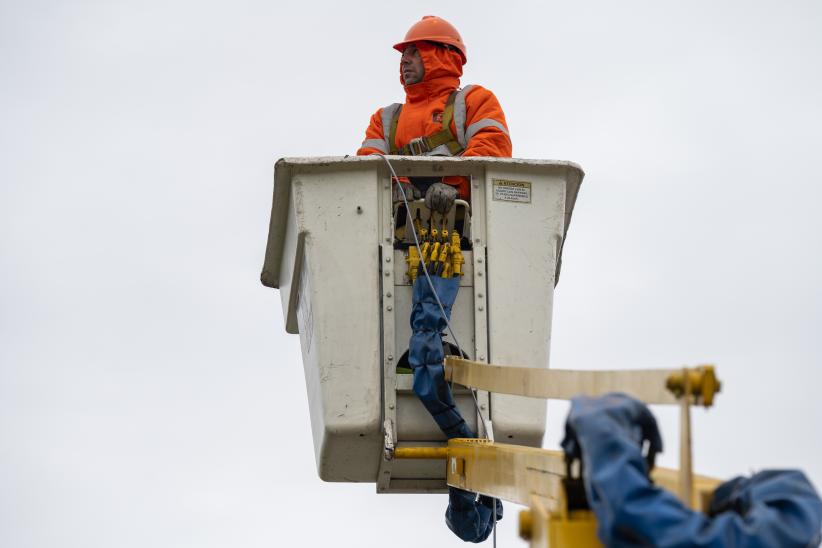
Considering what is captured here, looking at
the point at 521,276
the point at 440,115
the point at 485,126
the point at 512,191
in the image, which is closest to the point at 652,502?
the point at 521,276

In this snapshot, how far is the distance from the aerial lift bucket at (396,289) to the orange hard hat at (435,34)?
48.5 inches

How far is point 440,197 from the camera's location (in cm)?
718

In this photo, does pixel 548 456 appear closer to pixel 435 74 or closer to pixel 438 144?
pixel 438 144

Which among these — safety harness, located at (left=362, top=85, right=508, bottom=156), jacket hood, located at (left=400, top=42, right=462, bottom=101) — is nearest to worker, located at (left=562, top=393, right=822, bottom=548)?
safety harness, located at (left=362, top=85, right=508, bottom=156)

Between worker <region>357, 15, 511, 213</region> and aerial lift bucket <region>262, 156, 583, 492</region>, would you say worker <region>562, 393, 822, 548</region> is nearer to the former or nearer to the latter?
aerial lift bucket <region>262, 156, 583, 492</region>

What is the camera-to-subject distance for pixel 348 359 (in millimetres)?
7148

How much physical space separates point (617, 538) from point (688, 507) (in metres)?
0.18

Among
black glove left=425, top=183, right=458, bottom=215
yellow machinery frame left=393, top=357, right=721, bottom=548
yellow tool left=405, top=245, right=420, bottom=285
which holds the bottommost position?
yellow machinery frame left=393, top=357, right=721, bottom=548

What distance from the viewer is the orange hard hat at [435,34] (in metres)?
8.36

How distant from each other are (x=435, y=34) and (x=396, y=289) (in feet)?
5.81

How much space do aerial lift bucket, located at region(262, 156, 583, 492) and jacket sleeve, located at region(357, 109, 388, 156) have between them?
73cm

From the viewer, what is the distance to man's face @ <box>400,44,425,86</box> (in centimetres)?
828

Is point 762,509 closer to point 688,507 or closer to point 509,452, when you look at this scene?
point 688,507

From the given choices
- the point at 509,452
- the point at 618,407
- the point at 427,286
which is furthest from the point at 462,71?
the point at 618,407
